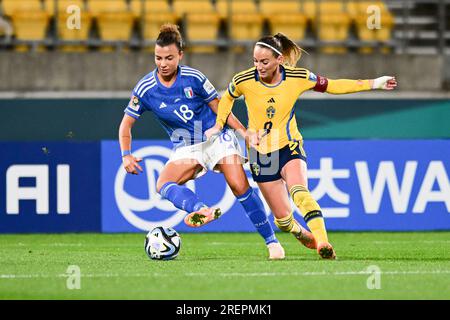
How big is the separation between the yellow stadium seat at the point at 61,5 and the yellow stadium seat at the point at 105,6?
0.15 meters

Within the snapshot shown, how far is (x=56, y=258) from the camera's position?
30.7 feet

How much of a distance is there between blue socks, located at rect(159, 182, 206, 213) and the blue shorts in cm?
62

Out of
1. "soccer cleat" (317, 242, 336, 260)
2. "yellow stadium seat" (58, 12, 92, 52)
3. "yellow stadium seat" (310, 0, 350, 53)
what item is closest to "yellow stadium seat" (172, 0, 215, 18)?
"yellow stadium seat" (58, 12, 92, 52)

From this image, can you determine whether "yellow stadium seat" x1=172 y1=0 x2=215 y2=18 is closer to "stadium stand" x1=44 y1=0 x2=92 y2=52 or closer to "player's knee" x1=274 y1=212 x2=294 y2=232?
"stadium stand" x1=44 y1=0 x2=92 y2=52

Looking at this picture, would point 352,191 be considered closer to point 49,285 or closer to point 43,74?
point 43,74

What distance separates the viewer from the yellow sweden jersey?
8.84 m

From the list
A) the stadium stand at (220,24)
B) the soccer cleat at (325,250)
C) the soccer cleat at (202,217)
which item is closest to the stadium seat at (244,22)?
the stadium stand at (220,24)

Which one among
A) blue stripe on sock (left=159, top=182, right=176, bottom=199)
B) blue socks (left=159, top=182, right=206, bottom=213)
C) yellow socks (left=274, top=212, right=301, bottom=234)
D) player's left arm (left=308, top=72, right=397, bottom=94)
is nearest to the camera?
blue socks (left=159, top=182, right=206, bottom=213)

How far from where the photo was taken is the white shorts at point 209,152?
353 inches

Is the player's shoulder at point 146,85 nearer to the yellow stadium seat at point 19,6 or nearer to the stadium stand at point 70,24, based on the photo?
the stadium stand at point 70,24

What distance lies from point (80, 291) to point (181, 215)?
559 centimetres

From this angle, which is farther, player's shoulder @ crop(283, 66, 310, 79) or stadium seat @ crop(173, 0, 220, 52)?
stadium seat @ crop(173, 0, 220, 52)

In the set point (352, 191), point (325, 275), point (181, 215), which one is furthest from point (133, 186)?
point (325, 275)

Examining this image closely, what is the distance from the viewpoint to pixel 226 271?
7.99m
